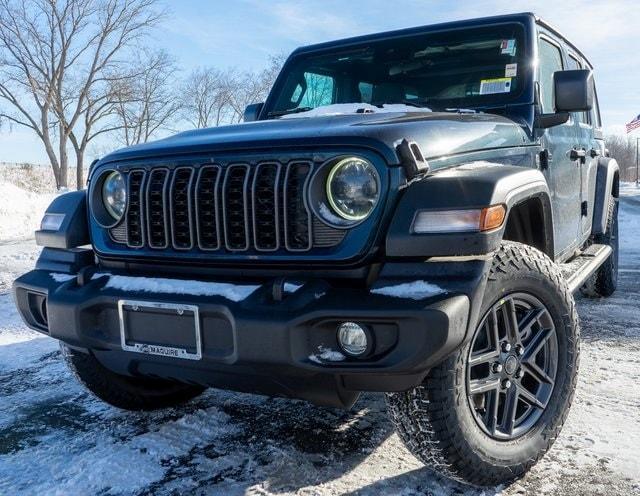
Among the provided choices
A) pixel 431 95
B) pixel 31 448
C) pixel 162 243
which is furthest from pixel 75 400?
pixel 431 95

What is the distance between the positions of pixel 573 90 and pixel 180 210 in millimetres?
2146

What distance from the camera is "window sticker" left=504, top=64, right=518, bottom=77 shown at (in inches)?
132

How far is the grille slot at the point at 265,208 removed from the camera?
84.9 inches

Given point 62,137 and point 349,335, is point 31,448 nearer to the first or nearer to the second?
point 349,335

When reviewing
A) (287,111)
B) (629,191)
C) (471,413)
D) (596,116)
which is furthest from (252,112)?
(629,191)

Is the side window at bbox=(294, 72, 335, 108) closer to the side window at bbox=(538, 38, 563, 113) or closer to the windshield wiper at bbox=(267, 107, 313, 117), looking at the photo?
the windshield wiper at bbox=(267, 107, 313, 117)

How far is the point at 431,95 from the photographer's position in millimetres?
3514

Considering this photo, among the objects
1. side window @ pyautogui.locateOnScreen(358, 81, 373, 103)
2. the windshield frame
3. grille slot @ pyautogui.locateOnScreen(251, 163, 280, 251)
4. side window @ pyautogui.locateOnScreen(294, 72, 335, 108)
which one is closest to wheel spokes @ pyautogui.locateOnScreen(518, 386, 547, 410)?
grille slot @ pyautogui.locateOnScreen(251, 163, 280, 251)

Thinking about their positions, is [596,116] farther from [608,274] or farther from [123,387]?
[123,387]

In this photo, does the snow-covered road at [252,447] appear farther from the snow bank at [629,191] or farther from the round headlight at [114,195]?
the snow bank at [629,191]

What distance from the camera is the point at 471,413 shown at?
2176 mm

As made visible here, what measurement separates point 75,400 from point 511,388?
230 cm

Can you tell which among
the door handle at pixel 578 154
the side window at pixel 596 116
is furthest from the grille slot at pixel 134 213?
the side window at pixel 596 116

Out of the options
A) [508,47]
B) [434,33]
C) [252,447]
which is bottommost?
[252,447]
